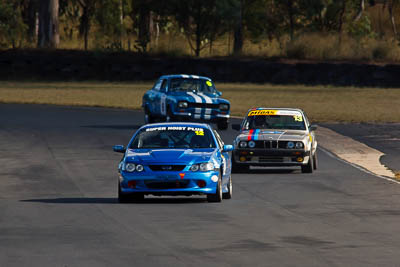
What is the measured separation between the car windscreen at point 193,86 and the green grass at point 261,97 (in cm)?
621

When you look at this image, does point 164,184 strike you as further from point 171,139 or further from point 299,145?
point 299,145

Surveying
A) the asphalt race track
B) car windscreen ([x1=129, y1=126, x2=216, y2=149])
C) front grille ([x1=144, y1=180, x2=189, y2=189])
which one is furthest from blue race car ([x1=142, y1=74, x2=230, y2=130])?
front grille ([x1=144, y1=180, x2=189, y2=189])

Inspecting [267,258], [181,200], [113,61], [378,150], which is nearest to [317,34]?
[113,61]

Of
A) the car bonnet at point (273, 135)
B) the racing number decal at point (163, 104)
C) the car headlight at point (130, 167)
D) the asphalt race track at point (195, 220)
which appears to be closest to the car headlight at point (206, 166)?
the asphalt race track at point (195, 220)

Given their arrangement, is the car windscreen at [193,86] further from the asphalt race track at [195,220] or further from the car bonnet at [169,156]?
the car bonnet at [169,156]

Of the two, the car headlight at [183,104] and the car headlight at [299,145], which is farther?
the car headlight at [183,104]

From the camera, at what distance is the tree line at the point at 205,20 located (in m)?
74.4

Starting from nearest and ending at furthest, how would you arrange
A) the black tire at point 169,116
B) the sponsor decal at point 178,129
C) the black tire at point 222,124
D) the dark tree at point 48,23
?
the sponsor decal at point 178,129, the black tire at point 169,116, the black tire at point 222,124, the dark tree at point 48,23

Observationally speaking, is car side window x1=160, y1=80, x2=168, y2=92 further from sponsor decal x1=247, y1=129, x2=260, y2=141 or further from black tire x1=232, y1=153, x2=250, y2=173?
sponsor decal x1=247, y1=129, x2=260, y2=141

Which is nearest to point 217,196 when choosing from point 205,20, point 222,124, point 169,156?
point 169,156

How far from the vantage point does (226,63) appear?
67.1 metres

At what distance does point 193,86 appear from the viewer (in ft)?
120

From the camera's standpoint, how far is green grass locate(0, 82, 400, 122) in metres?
45.2

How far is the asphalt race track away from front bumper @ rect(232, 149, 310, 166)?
0.30 m
